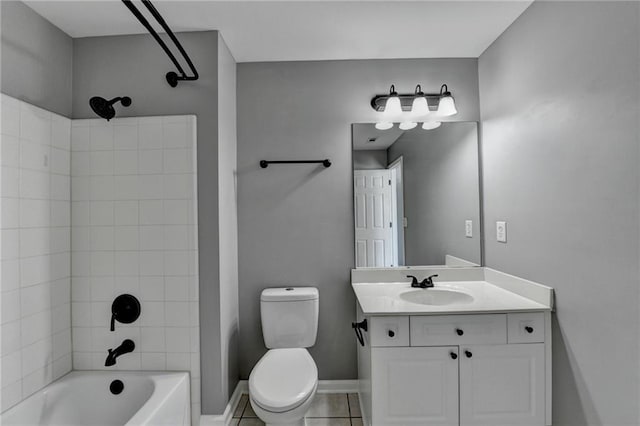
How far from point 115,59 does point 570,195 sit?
253cm

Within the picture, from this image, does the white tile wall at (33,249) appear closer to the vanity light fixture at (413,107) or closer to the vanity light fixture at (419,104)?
the vanity light fixture at (413,107)

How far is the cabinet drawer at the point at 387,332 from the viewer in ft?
5.45

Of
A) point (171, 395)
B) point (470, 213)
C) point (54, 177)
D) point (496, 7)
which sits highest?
point (496, 7)

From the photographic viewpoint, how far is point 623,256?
1.25m

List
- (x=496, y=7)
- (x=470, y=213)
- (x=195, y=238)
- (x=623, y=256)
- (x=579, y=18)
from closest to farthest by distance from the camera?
(x=623, y=256)
(x=579, y=18)
(x=496, y=7)
(x=195, y=238)
(x=470, y=213)

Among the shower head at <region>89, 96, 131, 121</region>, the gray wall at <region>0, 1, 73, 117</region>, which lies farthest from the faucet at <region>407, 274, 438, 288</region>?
the gray wall at <region>0, 1, 73, 117</region>

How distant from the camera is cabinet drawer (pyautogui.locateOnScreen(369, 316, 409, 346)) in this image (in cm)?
166

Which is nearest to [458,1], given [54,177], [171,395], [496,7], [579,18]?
[496,7]

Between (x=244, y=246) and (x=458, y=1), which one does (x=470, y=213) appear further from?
(x=244, y=246)

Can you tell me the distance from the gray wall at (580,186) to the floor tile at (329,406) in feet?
3.86

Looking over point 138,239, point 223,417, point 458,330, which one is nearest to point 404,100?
point 458,330

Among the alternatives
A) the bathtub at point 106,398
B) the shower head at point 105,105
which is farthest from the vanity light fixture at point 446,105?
the bathtub at point 106,398

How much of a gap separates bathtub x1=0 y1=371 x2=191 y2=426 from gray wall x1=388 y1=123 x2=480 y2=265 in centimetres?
162

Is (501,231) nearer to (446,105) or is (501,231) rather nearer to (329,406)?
(446,105)
